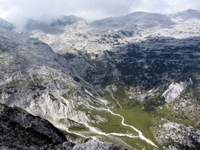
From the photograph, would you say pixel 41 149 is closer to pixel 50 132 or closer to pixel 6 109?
pixel 50 132

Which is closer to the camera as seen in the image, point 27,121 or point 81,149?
point 81,149

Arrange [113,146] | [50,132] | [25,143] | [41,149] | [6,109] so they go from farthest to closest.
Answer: [6,109] → [50,132] → [25,143] → [41,149] → [113,146]

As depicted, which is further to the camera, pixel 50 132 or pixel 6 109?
pixel 6 109

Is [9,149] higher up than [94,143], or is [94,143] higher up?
→ [94,143]

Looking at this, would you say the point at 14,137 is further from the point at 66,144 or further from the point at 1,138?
the point at 66,144

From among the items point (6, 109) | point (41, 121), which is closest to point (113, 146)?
point (41, 121)

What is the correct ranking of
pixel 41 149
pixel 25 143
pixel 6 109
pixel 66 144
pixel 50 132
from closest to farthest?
pixel 66 144 → pixel 41 149 → pixel 25 143 → pixel 50 132 → pixel 6 109

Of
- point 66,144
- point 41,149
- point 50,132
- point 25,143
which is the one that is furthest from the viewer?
point 50,132

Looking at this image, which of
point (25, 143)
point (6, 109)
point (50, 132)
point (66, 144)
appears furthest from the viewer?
point (6, 109)

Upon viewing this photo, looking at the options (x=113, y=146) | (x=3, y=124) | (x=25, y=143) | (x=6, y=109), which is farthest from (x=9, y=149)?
(x=113, y=146)
